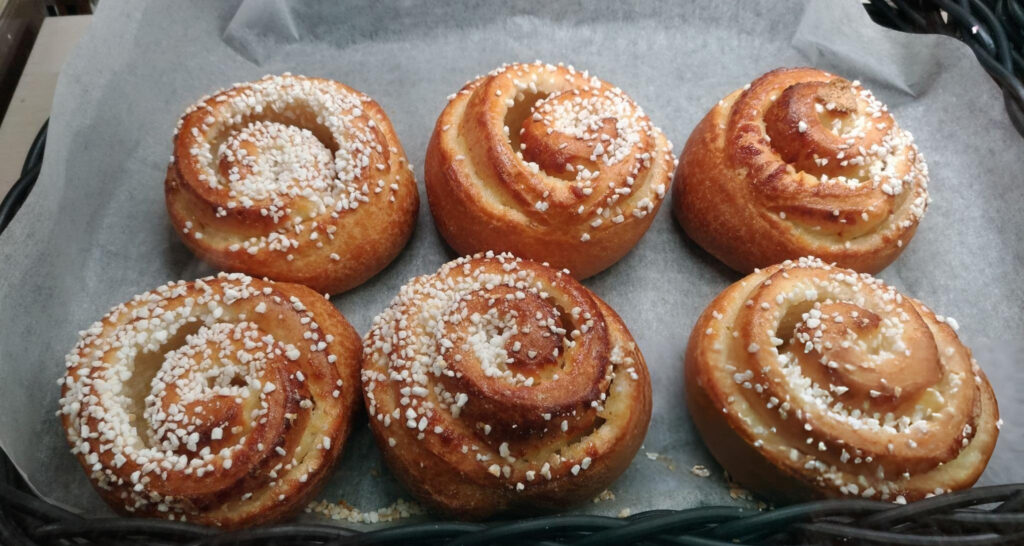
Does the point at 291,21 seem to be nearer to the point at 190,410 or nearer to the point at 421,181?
the point at 421,181

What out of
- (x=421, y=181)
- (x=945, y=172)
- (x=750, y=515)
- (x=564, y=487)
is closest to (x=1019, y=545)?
(x=750, y=515)

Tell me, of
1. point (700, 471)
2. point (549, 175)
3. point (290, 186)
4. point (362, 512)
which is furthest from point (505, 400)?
point (290, 186)

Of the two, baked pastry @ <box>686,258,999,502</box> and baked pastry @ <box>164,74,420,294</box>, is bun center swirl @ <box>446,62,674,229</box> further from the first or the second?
baked pastry @ <box>686,258,999,502</box>

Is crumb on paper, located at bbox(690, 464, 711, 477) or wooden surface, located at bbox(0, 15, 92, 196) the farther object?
wooden surface, located at bbox(0, 15, 92, 196)

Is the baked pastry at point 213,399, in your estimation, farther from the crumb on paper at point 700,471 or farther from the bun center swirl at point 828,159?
the bun center swirl at point 828,159

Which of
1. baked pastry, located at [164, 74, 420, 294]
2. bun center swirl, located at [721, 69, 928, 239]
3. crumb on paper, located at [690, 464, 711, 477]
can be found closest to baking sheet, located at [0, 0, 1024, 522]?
crumb on paper, located at [690, 464, 711, 477]

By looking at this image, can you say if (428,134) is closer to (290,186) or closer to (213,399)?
(290,186)
